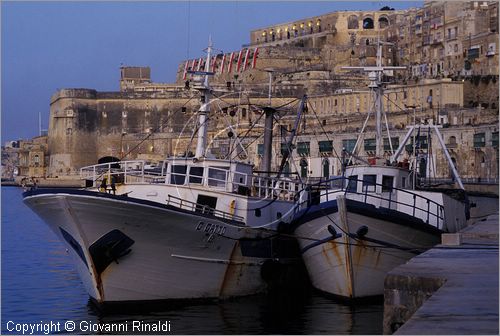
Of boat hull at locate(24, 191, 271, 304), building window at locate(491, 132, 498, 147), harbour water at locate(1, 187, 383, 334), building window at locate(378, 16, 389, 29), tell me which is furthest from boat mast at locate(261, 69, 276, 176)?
building window at locate(378, 16, 389, 29)

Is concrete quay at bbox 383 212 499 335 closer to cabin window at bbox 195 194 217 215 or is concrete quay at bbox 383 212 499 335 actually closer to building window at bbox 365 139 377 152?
cabin window at bbox 195 194 217 215

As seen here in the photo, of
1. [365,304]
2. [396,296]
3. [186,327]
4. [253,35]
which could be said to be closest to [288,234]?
[365,304]

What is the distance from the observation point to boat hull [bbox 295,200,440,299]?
1948 centimetres

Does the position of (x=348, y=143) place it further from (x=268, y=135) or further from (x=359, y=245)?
(x=359, y=245)

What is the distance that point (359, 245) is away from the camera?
19.5 meters

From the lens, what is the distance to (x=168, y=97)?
10462cm

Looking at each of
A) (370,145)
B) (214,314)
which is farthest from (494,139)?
(214,314)

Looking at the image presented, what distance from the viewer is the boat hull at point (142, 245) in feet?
60.9

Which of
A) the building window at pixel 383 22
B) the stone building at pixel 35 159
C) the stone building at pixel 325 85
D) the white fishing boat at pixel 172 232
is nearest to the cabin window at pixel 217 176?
the white fishing boat at pixel 172 232

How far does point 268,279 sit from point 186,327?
158 inches

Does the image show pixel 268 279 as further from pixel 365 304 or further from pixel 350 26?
pixel 350 26

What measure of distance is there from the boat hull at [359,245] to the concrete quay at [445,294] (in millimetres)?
2901

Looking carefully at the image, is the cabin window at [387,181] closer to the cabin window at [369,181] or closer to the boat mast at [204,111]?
the cabin window at [369,181]

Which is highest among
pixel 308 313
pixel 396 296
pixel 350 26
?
pixel 350 26
